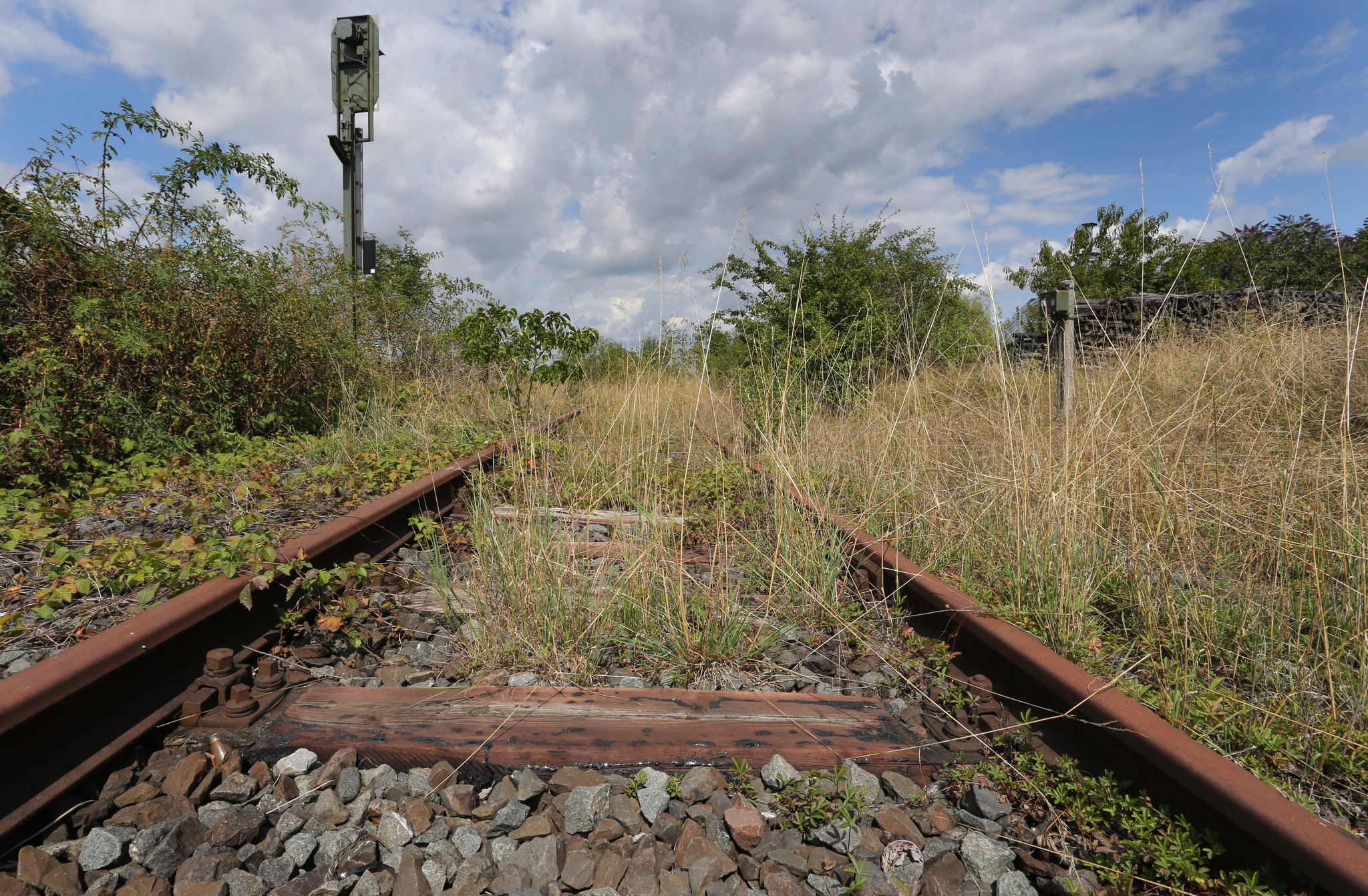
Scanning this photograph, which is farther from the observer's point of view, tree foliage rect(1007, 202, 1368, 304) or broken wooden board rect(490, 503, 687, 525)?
tree foliage rect(1007, 202, 1368, 304)

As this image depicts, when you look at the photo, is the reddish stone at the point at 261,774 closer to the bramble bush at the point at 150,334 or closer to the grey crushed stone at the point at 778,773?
the grey crushed stone at the point at 778,773

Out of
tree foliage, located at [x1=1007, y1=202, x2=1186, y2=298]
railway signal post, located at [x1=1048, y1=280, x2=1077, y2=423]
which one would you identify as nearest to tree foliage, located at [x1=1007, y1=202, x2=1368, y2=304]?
tree foliage, located at [x1=1007, y1=202, x2=1186, y2=298]

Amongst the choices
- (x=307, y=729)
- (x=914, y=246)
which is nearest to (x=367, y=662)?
(x=307, y=729)

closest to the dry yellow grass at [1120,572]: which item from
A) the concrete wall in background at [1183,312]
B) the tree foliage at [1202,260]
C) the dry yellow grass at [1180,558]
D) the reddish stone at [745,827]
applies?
the dry yellow grass at [1180,558]

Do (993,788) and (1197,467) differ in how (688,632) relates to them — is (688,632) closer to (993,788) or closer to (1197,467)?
(993,788)

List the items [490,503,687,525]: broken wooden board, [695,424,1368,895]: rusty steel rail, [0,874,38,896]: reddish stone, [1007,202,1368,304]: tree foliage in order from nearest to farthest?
[695,424,1368,895]: rusty steel rail → [0,874,38,896]: reddish stone → [490,503,687,525]: broken wooden board → [1007,202,1368,304]: tree foliage

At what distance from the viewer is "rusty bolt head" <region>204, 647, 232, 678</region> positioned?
207cm

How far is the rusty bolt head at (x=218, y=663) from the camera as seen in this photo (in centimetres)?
207

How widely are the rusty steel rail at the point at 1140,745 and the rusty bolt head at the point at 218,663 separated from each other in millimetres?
2182

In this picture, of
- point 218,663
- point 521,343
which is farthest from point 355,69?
point 218,663

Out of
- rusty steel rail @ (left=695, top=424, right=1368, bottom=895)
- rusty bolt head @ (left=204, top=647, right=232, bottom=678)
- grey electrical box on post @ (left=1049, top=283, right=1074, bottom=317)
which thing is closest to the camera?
rusty steel rail @ (left=695, top=424, right=1368, bottom=895)

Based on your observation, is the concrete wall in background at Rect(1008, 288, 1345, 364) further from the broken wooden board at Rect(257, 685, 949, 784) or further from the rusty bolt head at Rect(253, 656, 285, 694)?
the rusty bolt head at Rect(253, 656, 285, 694)

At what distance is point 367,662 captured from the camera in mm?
2422

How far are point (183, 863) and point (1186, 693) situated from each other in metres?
2.38
